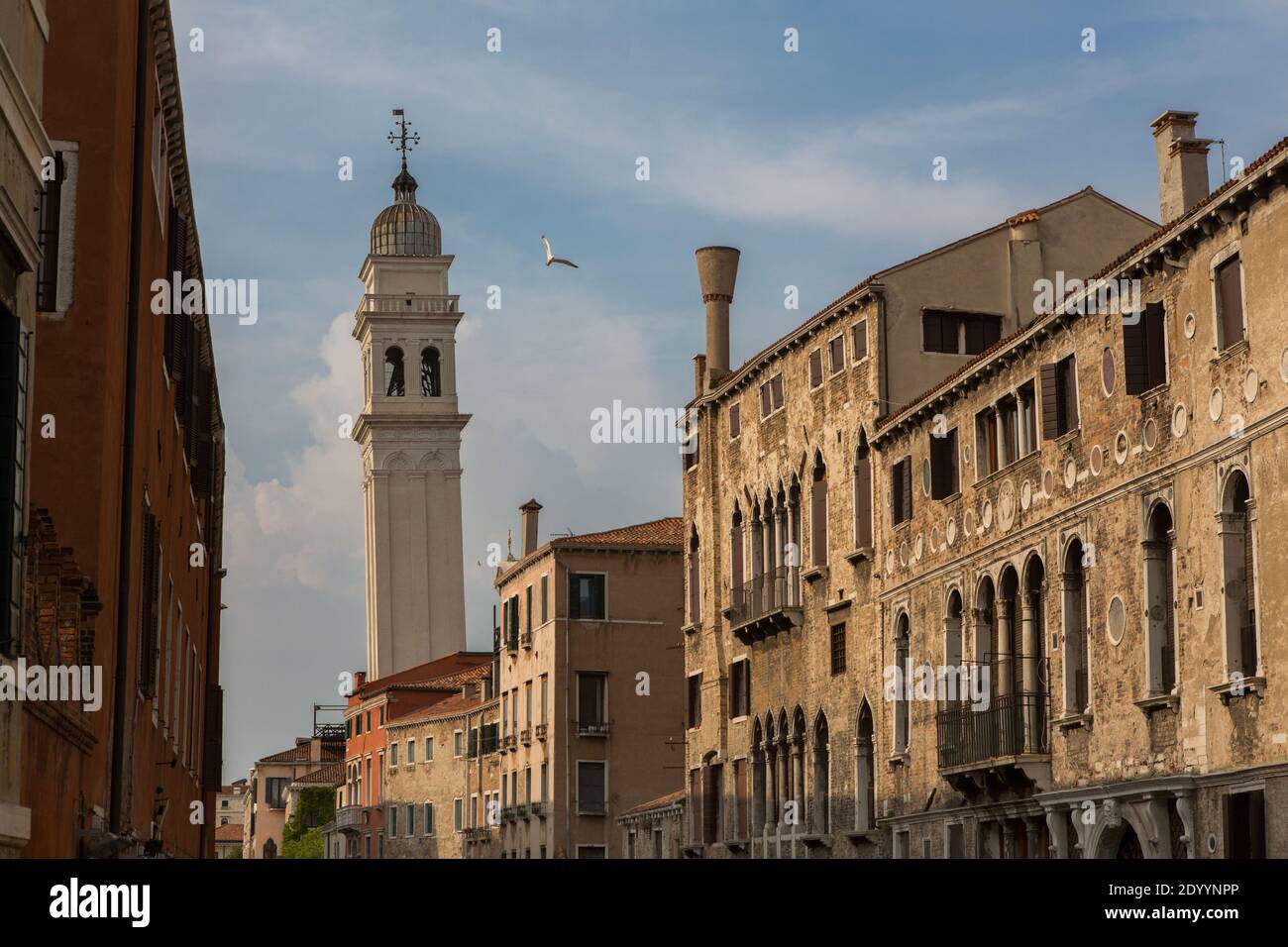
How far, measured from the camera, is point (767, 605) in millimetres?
42781

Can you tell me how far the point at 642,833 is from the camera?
183 ft

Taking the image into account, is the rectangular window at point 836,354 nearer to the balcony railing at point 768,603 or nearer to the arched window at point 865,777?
the balcony railing at point 768,603

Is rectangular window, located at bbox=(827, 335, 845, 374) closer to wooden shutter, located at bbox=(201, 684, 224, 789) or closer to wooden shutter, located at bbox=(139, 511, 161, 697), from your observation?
wooden shutter, located at bbox=(201, 684, 224, 789)

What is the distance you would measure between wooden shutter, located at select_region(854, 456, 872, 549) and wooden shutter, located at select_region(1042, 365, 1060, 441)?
8453 millimetres

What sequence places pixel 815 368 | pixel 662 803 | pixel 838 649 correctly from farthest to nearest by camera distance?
pixel 662 803 → pixel 815 368 → pixel 838 649

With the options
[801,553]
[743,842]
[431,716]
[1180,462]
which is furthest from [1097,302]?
[431,716]

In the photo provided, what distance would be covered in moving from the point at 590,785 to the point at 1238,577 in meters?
→ 39.3

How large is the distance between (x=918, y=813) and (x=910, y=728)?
1605 millimetres

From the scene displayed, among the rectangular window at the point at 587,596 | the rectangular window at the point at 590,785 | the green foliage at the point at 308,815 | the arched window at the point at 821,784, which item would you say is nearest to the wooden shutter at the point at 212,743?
the arched window at the point at 821,784

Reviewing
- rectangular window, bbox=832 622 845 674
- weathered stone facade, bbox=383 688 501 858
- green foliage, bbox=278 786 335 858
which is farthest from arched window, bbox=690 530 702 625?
green foliage, bbox=278 786 335 858

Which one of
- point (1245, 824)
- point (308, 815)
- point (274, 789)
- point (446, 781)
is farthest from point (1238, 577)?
point (274, 789)

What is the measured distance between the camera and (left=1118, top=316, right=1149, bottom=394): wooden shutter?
26.9 meters

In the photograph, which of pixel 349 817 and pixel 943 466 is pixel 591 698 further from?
pixel 349 817
